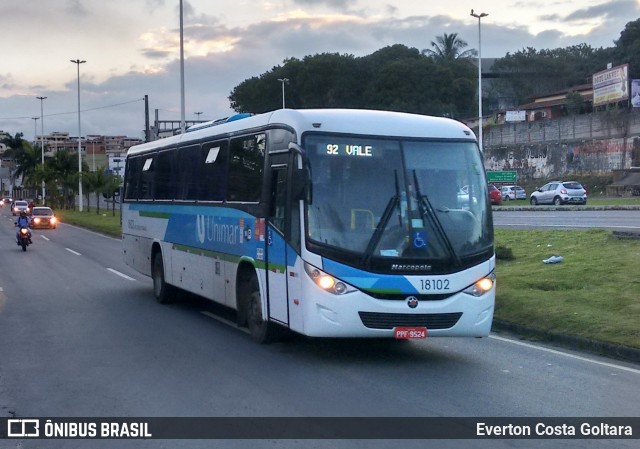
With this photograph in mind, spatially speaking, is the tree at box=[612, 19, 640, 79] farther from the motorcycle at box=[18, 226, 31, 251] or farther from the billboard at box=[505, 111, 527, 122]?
the motorcycle at box=[18, 226, 31, 251]

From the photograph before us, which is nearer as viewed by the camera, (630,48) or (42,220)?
(42,220)

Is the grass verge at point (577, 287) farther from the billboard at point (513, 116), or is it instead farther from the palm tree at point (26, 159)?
the palm tree at point (26, 159)

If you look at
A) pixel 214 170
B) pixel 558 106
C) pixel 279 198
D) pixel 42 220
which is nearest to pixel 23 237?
pixel 42 220

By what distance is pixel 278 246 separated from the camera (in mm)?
11391

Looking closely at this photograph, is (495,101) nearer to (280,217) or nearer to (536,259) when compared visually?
(536,259)

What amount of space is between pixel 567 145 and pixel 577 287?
50.5 m

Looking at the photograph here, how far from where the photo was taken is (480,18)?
48.8m

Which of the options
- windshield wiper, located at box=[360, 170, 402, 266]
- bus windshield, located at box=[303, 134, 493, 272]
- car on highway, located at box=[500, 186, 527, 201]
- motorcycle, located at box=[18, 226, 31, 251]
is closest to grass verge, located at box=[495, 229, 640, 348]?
bus windshield, located at box=[303, 134, 493, 272]

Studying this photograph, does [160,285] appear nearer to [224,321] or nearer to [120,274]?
[224,321]

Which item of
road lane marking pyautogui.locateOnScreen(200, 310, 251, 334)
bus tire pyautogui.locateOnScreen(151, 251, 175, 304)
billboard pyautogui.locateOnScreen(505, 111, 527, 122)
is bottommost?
road lane marking pyautogui.locateOnScreen(200, 310, 251, 334)

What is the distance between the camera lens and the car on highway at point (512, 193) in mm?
61763

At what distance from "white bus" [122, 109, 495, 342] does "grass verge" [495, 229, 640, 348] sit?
2648 millimetres

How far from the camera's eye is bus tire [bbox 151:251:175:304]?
1722 centimetres

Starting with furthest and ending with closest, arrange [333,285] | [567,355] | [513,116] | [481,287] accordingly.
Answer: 1. [513,116]
2. [567,355]
3. [481,287]
4. [333,285]
